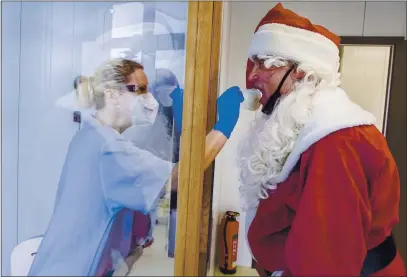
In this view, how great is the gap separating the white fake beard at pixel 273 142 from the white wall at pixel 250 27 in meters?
0.27

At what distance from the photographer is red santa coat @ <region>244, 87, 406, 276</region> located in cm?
72

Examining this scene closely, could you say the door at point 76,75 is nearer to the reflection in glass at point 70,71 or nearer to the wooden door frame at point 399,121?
the reflection in glass at point 70,71

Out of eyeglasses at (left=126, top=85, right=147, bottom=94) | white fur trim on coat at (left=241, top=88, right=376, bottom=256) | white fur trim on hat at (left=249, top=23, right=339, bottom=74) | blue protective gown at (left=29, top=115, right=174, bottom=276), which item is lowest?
blue protective gown at (left=29, top=115, right=174, bottom=276)

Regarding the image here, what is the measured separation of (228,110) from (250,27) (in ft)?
1.51

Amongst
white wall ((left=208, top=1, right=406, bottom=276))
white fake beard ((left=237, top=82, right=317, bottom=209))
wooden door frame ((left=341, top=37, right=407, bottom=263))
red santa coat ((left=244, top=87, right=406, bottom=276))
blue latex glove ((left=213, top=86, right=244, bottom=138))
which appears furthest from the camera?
wooden door frame ((left=341, top=37, right=407, bottom=263))

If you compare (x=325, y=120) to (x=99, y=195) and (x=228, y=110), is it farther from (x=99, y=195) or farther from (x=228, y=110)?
(x=99, y=195)

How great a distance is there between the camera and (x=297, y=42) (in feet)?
2.97

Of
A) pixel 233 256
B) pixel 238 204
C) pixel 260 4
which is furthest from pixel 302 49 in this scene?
pixel 233 256

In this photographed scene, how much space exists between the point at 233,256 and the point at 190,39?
933 millimetres

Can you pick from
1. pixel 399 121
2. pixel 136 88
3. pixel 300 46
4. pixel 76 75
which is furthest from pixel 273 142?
pixel 399 121

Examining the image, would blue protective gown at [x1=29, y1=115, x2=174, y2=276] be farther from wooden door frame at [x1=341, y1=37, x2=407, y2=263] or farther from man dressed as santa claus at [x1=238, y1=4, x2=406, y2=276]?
wooden door frame at [x1=341, y1=37, x2=407, y2=263]

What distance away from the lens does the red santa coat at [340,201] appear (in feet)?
2.35

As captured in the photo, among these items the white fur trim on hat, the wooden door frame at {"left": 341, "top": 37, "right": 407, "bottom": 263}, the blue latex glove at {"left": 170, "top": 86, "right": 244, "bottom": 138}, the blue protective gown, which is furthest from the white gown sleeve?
the wooden door frame at {"left": 341, "top": 37, "right": 407, "bottom": 263}

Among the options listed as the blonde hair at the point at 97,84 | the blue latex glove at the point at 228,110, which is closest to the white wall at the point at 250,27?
the blue latex glove at the point at 228,110
